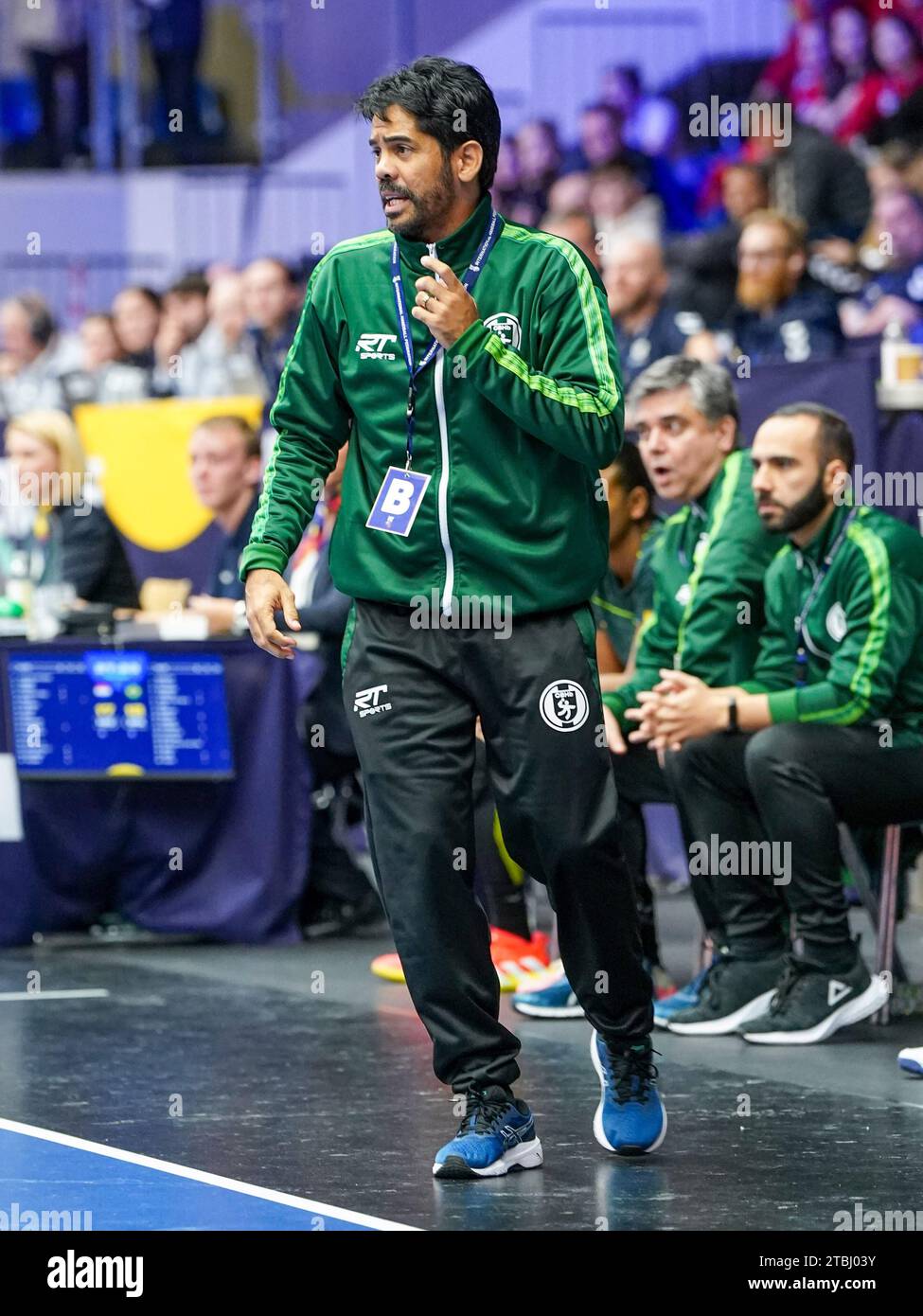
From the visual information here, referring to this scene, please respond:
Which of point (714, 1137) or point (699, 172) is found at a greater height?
point (699, 172)

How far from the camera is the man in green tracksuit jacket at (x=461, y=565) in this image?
403cm

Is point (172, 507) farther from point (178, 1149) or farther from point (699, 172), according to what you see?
point (178, 1149)

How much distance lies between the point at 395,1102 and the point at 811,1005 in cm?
123

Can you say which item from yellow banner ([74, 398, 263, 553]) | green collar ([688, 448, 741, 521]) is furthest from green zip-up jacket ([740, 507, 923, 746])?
yellow banner ([74, 398, 263, 553])

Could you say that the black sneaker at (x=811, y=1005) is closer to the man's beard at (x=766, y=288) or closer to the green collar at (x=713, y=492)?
the green collar at (x=713, y=492)

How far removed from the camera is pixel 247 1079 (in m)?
5.15

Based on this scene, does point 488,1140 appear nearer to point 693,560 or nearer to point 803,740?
point 803,740

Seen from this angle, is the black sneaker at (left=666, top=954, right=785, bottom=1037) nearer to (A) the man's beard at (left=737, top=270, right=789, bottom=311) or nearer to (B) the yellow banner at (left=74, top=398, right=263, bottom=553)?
(A) the man's beard at (left=737, top=270, right=789, bottom=311)

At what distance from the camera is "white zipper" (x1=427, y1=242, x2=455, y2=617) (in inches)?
159

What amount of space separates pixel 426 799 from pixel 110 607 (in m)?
3.49

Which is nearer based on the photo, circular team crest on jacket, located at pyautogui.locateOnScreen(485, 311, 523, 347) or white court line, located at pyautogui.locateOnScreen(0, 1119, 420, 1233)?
white court line, located at pyautogui.locateOnScreen(0, 1119, 420, 1233)

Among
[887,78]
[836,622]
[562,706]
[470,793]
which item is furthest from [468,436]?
[887,78]

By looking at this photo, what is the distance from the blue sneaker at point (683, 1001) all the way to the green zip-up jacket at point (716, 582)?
0.72m

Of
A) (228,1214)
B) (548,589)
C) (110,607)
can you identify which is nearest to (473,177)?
(548,589)
